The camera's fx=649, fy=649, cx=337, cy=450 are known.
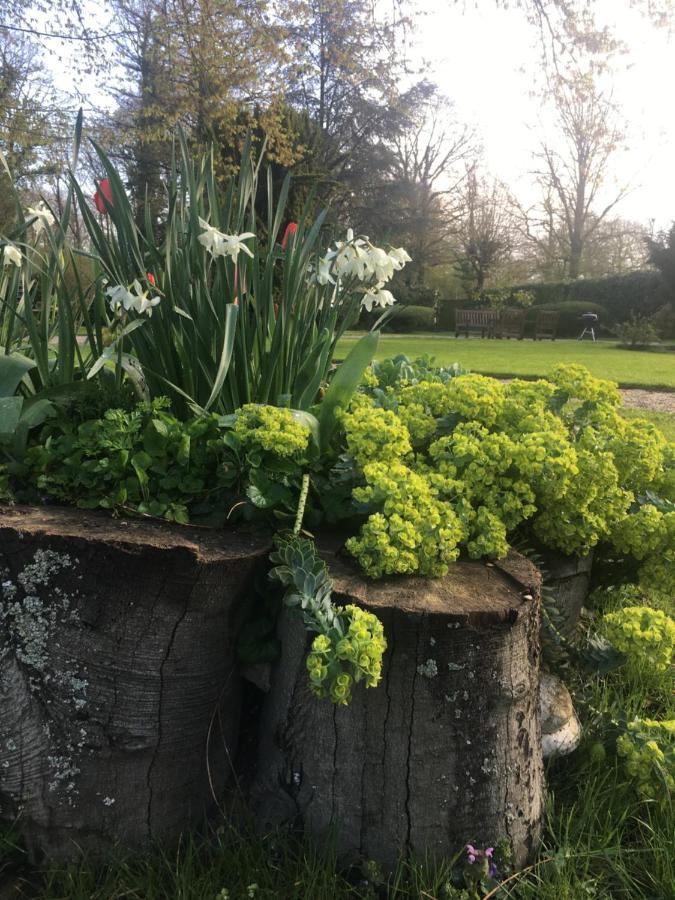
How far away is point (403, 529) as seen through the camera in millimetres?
1424

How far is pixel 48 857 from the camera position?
4.83 ft

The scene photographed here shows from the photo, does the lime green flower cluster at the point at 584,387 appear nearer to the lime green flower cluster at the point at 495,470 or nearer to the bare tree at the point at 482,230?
the lime green flower cluster at the point at 495,470

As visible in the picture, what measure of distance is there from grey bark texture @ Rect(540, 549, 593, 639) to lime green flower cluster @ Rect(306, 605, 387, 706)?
781 millimetres

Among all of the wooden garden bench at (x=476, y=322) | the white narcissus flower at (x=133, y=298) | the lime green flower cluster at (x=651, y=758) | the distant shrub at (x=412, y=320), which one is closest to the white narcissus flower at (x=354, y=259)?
the white narcissus flower at (x=133, y=298)

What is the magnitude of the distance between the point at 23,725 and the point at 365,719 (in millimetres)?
774

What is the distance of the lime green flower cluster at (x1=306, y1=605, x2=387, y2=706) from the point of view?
3.89 feet

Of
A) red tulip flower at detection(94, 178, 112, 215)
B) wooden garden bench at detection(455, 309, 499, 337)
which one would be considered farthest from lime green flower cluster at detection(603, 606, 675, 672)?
wooden garden bench at detection(455, 309, 499, 337)

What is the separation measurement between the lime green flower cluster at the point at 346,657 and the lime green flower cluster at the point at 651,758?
75 cm

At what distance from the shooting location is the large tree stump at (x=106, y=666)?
4.57 ft

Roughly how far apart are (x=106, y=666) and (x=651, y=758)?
1.26 metres

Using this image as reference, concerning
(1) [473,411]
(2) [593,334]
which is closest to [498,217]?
(2) [593,334]

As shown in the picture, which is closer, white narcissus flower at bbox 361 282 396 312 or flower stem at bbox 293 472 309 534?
flower stem at bbox 293 472 309 534

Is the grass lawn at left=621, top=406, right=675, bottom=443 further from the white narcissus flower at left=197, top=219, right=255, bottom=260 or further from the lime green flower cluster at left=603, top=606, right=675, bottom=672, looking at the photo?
the white narcissus flower at left=197, top=219, right=255, bottom=260

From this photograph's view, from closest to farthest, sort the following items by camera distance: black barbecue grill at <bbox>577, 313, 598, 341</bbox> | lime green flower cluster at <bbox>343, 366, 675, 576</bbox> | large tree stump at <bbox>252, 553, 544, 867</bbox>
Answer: large tree stump at <bbox>252, 553, 544, 867</bbox>, lime green flower cluster at <bbox>343, 366, 675, 576</bbox>, black barbecue grill at <bbox>577, 313, 598, 341</bbox>
